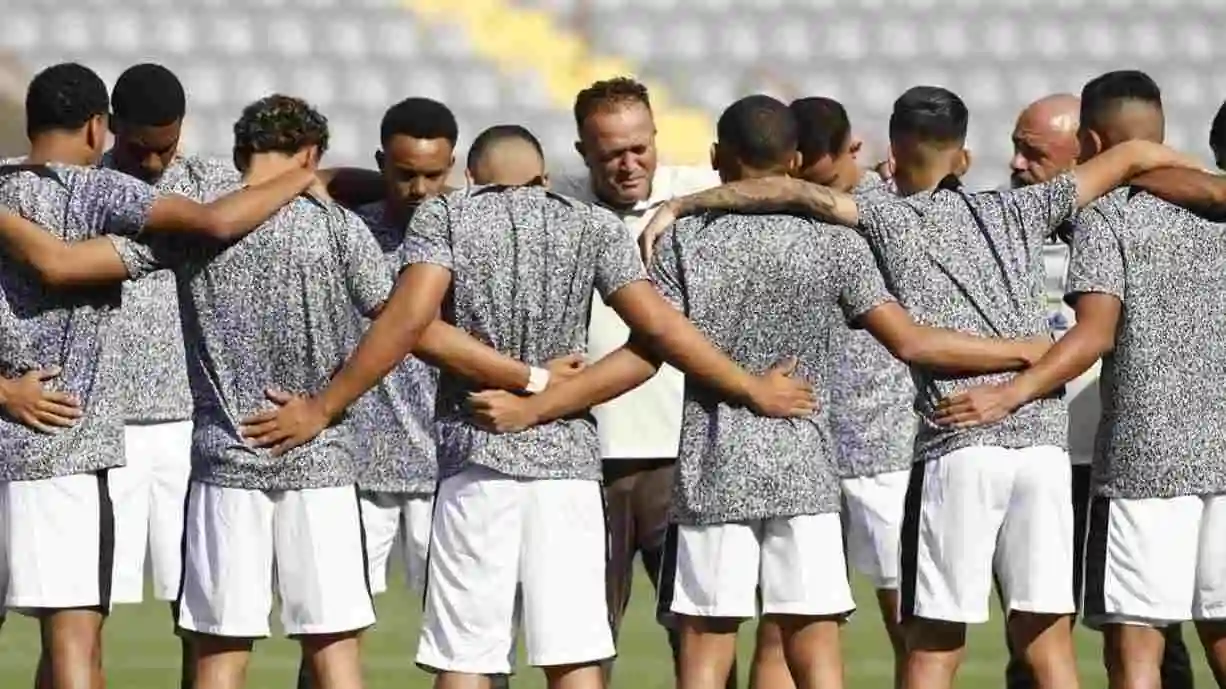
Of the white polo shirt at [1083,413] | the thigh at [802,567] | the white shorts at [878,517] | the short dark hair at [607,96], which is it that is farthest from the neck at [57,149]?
the white polo shirt at [1083,413]

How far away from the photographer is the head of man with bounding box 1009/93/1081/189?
7.04 meters

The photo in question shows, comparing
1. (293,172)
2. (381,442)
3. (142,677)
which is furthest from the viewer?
(142,677)

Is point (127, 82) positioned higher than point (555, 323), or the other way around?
point (127, 82)

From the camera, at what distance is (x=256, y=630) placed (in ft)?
19.5

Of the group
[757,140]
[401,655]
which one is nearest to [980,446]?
[757,140]

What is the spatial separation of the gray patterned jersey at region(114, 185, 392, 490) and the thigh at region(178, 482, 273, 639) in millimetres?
52

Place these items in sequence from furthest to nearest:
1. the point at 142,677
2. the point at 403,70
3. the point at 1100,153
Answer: the point at 403,70
the point at 142,677
the point at 1100,153

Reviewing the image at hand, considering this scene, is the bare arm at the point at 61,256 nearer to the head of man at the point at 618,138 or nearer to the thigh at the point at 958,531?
the head of man at the point at 618,138

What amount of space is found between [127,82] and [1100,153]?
2.62 metres

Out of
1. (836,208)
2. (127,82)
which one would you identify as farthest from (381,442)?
(836,208)

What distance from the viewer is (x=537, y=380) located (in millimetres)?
5898

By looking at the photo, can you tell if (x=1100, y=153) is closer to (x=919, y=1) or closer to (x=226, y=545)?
(x=226, y=545)

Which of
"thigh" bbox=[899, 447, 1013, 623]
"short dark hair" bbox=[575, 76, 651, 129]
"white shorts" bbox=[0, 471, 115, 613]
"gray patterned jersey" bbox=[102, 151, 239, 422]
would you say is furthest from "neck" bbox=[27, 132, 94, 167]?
"thigh" bbox=[899, 447, 1013, 623]

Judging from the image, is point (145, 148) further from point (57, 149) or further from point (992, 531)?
point (992, 531)
